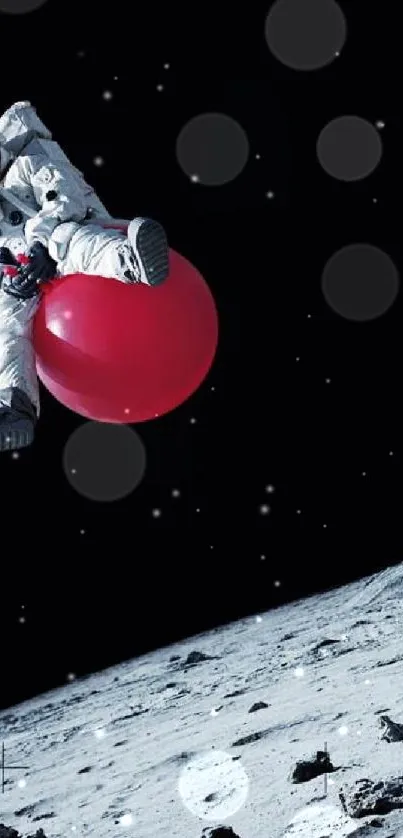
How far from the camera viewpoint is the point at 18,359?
227 cm

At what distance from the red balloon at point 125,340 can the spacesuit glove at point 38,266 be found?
0.03m

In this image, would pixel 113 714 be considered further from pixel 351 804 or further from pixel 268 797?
pixel 351 804

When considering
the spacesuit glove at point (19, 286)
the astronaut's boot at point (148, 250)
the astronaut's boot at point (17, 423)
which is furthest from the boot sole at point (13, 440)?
the astronaut's boot at point (148, 250)

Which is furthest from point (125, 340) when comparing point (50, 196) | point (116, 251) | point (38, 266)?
point (50, 196)

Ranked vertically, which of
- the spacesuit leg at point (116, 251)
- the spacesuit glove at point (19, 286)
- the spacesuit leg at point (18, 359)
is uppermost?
the spacesuit leg at point (116, 251)

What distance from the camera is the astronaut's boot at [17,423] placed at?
2117mm

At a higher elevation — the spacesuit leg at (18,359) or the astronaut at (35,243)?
the astronaut at (35,243)

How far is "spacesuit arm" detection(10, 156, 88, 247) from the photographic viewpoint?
7.42ft

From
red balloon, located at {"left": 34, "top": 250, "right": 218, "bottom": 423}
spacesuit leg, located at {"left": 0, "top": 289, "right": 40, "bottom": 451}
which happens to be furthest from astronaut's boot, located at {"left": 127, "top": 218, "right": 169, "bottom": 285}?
spacesuit leg, located at {"left": 0, "top": 289, "right": 40, "bottom": 451}

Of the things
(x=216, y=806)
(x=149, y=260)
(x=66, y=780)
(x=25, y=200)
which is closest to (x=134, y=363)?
(x=149, y=260)

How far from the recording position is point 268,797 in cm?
290

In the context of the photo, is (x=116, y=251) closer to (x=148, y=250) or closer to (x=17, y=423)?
(x=148, y=250)

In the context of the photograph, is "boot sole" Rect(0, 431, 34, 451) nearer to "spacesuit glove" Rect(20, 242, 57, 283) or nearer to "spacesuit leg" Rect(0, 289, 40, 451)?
"spacesuit leg" Rect(0, 289, 40, 451)

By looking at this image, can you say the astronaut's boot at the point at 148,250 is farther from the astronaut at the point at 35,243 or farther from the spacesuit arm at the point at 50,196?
the spacesuit arm at the point at 50,196
